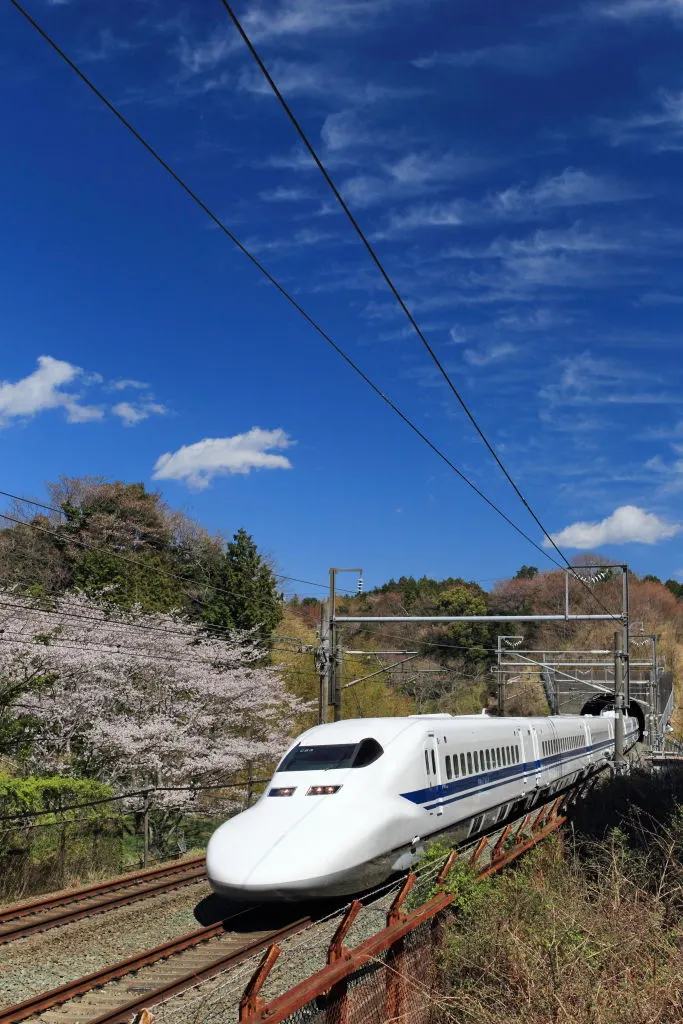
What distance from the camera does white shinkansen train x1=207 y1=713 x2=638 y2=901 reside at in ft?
36.0

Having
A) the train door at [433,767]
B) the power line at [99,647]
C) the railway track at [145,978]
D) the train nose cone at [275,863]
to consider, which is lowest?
the railway track at [145,978]

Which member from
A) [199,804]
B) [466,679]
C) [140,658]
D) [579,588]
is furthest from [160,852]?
[579,588]

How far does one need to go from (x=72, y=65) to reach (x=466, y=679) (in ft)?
205

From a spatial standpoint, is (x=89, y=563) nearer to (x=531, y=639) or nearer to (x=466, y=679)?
(x=466, y=679)

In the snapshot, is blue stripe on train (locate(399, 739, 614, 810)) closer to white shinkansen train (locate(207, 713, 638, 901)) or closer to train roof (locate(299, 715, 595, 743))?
white shinkansen train (locate(207, 713, 638, 901))

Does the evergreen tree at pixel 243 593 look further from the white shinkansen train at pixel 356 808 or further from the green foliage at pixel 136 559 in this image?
the white shinkansen train at pixel 356 808

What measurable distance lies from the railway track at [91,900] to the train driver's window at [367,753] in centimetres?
406

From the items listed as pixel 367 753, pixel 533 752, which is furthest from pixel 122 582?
pixel 367 753

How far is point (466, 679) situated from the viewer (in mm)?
66688

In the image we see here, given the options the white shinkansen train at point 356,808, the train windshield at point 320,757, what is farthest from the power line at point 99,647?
the train windshield at point 320,757

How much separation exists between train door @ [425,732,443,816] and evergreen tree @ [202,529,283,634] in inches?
1097

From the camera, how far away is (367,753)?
13211 mm

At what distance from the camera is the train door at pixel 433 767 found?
46.6 ft

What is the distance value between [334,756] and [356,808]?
1.31 metres
